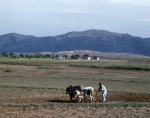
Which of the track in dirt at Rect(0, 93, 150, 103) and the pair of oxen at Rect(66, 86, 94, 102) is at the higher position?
the pair of oxen at Rect(66, 86, 94, 102)

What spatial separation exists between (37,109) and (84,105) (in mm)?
3637

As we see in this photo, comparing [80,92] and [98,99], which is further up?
[80,92]

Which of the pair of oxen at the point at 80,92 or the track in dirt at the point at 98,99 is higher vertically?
the pair of oxen at the point at 80,92

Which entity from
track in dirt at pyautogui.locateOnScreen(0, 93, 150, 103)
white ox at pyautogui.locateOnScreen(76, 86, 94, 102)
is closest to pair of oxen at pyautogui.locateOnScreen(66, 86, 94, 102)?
white ox at pyautogui.locateOnScreen(76, 86, 94, 102)

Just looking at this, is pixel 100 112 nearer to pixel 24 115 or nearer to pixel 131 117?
pixel 131 117

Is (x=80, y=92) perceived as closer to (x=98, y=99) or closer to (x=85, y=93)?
(x=85, y=93)

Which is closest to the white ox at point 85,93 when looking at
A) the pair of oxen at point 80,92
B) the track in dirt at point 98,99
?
the pair of oxen at point 80,92

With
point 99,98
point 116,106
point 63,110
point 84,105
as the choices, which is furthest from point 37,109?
point 99,98

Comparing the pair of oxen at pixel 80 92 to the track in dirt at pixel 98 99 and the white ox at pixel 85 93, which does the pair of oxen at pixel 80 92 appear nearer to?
the white ox at pixel 85 93

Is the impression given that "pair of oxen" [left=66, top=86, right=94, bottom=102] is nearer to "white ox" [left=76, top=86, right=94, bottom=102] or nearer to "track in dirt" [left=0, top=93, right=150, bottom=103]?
"white ox" [left=76, top=86, right=94, bottom=102]

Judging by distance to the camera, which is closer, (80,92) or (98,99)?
(80,92)

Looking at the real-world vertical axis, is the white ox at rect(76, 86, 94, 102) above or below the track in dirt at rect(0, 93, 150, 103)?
above

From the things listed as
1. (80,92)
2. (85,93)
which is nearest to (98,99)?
(85,93)

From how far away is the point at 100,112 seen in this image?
22375mm
